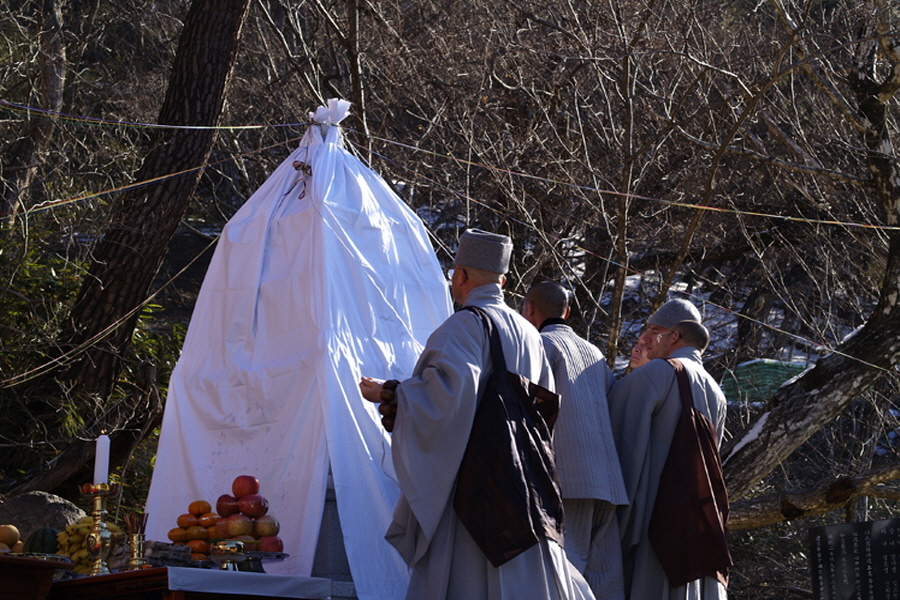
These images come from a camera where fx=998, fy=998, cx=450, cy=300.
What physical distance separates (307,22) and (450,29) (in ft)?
9.67

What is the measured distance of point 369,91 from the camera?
10.1 metres

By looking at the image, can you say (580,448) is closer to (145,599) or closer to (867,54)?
(145,599)

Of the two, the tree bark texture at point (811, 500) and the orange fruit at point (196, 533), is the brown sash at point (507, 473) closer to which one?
the orange fruit at point (196, 533)

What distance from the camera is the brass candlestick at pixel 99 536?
346cm

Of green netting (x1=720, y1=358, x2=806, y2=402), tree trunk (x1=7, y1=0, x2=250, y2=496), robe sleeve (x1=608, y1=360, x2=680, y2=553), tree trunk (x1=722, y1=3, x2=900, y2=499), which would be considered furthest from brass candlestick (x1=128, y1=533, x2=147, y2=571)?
green netting (x1=720, y1=358, x2=806, y2=402)

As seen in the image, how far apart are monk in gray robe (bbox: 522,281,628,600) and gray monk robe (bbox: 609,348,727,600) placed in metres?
0.11

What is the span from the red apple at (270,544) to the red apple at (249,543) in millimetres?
27

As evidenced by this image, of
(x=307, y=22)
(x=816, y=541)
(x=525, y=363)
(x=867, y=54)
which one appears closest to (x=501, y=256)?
(x=525, y=363)

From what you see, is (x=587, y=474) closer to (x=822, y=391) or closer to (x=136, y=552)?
(x=136, y=552)

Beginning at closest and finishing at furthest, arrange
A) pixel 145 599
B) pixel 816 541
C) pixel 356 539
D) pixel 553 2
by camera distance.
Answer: pixel 145 599 < pixel 356 539 < pixel 816 541 < pixel 553 2

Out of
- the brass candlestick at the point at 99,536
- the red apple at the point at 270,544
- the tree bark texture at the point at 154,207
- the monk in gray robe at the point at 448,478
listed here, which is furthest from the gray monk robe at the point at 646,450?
the tree bark texture at the point at 154,207

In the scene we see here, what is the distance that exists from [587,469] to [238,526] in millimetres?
1383

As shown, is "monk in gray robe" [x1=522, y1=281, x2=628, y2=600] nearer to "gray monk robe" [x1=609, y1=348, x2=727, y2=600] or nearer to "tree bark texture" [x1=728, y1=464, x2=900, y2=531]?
"gray monk robe" [x1=609, y1=348, x2=727, y2=600]

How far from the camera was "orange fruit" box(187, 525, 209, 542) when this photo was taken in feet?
11.9
